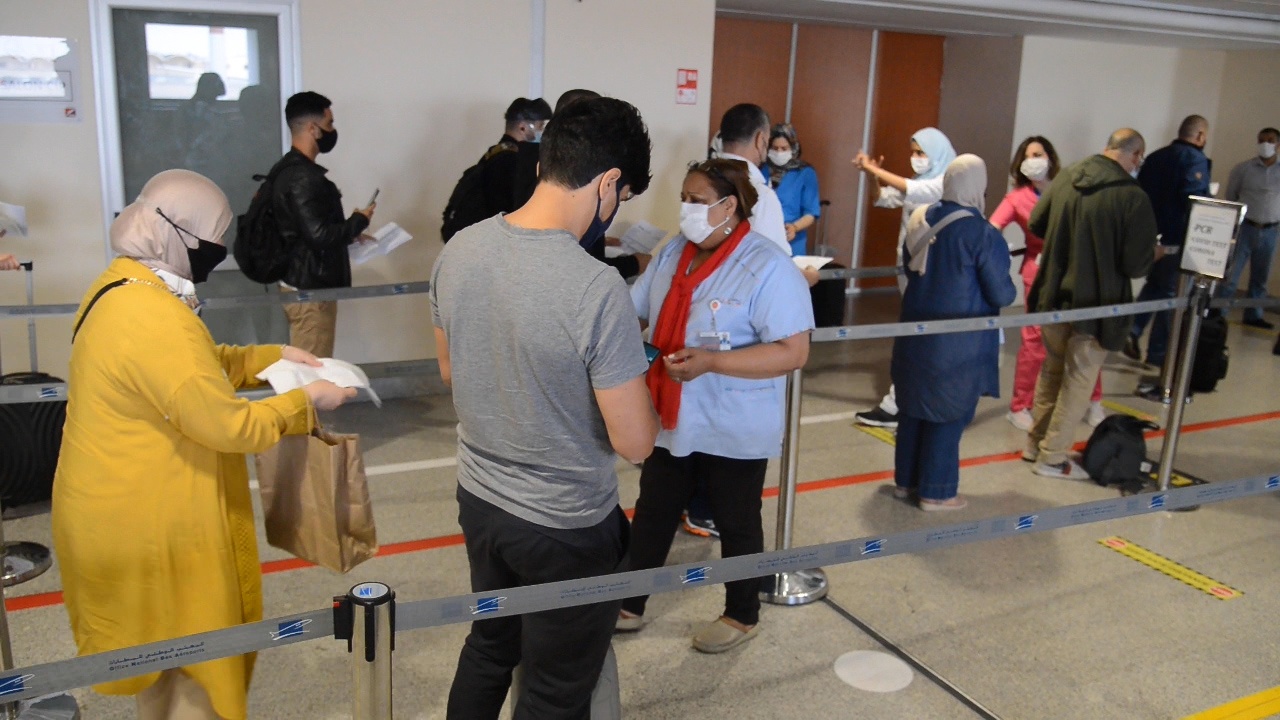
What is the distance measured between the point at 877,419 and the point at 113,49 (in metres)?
4.45

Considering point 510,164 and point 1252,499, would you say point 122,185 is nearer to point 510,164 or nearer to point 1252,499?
point 510,164

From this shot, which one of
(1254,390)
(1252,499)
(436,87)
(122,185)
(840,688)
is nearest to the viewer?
(840,688)

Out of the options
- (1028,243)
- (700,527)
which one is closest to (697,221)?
(700,527)

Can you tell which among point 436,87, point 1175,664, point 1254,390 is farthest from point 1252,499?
point 436,87

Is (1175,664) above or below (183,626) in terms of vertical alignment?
below

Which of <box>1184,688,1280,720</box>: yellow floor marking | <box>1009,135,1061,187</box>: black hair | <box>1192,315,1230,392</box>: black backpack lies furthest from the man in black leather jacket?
<box>1192,315,1230,392</box>: black backpack

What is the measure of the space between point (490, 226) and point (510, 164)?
129 inches

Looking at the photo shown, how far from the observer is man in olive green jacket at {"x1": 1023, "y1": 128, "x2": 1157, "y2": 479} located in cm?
511

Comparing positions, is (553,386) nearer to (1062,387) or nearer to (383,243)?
(383,243)

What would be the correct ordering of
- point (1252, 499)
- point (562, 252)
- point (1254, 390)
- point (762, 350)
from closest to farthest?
point (562, 252), point (762, 350), point (1252, 499), point (1254, 390)

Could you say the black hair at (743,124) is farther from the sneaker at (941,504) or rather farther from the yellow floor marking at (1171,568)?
the yellow floor marking at (1171,568)

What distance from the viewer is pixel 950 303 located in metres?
4.59

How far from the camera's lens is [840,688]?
3.38 metres

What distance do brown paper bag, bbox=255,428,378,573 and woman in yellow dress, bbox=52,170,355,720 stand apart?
66mm
